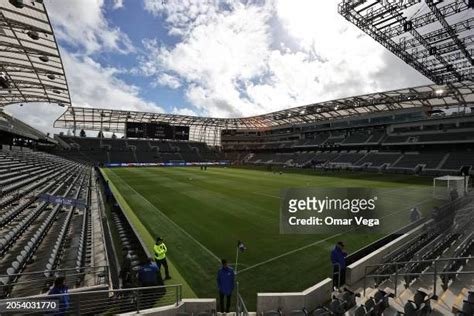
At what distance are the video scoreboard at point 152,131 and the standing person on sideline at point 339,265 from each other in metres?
62.9

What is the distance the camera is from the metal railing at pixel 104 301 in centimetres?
530

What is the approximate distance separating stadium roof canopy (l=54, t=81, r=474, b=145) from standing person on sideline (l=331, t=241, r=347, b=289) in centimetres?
3830

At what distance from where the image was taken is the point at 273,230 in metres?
14.6

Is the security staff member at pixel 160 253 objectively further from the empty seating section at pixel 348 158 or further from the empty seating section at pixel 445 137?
the empty seating section at pixel 348 158

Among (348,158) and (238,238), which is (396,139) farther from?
(238,238)

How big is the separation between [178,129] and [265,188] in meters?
46.2

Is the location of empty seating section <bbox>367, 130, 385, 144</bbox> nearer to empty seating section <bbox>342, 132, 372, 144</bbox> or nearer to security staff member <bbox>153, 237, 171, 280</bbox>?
empty seating section <bbox>342, 132, 372, 144</bbox>

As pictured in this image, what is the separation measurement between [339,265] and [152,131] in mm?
63838

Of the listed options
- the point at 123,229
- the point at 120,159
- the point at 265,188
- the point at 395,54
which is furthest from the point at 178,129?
the point at 123,229

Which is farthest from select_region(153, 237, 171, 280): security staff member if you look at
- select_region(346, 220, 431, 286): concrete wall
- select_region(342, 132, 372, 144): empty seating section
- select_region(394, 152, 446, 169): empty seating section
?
select_region(342, 132, 372, 144): empty seating section

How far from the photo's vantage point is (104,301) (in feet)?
21.6

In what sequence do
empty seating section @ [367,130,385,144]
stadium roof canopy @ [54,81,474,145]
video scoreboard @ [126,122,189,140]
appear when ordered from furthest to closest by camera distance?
video scoreboard @ [126,122,189,140]
empty seating section @ [367,130,385,144]
stadium roof canopy @ [54,81,474,145]

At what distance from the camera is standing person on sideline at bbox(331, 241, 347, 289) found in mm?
8359

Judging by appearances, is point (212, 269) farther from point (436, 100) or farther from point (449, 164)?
point (436, 100)
